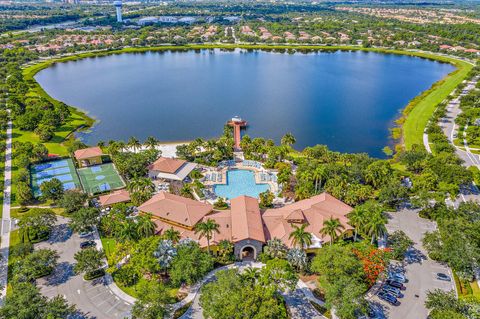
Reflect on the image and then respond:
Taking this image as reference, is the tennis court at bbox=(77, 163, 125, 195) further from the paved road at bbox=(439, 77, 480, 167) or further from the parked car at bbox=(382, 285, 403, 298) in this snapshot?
the paved road at bbox=(439, 77, 480, 167)

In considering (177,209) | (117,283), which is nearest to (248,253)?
(177,209)

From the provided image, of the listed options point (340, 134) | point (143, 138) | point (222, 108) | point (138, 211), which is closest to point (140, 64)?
point (222, 108)

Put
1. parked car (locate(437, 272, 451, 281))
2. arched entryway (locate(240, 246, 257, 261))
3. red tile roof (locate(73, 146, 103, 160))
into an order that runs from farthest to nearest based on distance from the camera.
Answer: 1. red tile roof (locate(73, 146, 103, 160))
2. arched entryway (locate(240, 246, 257, 261))
3. parked car (locate(437, 272, 451, 281))

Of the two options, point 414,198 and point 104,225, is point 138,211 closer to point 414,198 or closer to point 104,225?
point 104,225

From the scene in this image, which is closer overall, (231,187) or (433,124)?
(231,187)

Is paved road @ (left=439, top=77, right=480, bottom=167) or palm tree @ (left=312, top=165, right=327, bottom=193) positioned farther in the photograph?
paved road @ (left=439, top=77, right=480, bottom=167)

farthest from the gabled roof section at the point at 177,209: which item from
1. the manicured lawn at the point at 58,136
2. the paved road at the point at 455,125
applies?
the paved road at the point at 455,125

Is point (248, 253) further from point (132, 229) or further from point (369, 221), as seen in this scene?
point (369, 221)

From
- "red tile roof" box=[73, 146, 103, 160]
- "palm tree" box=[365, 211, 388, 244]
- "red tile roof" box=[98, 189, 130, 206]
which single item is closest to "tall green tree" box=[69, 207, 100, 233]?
"red tile roof" box=[98, 189, 130, 206]
